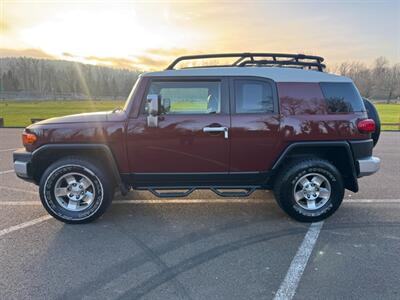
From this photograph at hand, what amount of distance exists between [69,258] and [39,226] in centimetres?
110

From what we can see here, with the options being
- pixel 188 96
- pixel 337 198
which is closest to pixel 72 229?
pixel 188 96

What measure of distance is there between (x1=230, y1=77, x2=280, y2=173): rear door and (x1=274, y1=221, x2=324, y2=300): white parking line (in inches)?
42.3

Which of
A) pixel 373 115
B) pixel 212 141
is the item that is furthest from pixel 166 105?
pixel 373 115

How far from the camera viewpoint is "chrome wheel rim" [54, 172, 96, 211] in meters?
4.36

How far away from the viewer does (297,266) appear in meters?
3.22

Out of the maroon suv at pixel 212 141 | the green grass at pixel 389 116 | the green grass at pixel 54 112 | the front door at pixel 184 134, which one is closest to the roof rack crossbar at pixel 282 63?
the maroon suv at pixel 212 141

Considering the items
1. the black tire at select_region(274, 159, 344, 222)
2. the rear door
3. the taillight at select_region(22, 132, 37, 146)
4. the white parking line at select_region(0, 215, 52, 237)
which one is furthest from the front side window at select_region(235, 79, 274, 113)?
the white parking line at select_region(0, 215, 52, 237)

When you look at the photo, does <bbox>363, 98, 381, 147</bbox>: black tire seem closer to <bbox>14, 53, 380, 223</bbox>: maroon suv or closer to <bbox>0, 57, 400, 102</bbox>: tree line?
<bbox>14, 53, 380, 223</bbox>: maroon suv

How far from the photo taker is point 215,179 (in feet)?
14.7

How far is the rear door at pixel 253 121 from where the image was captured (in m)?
4.28

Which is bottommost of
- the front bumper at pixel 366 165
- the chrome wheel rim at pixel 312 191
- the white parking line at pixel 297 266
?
the white parking line at pixel 297 266

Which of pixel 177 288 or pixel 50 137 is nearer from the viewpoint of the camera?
A: pixel 177 288

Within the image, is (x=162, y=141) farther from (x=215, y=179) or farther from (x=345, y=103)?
(x=345, y=103)

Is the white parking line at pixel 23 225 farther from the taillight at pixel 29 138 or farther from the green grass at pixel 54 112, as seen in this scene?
the green grass at pixel 54 112
